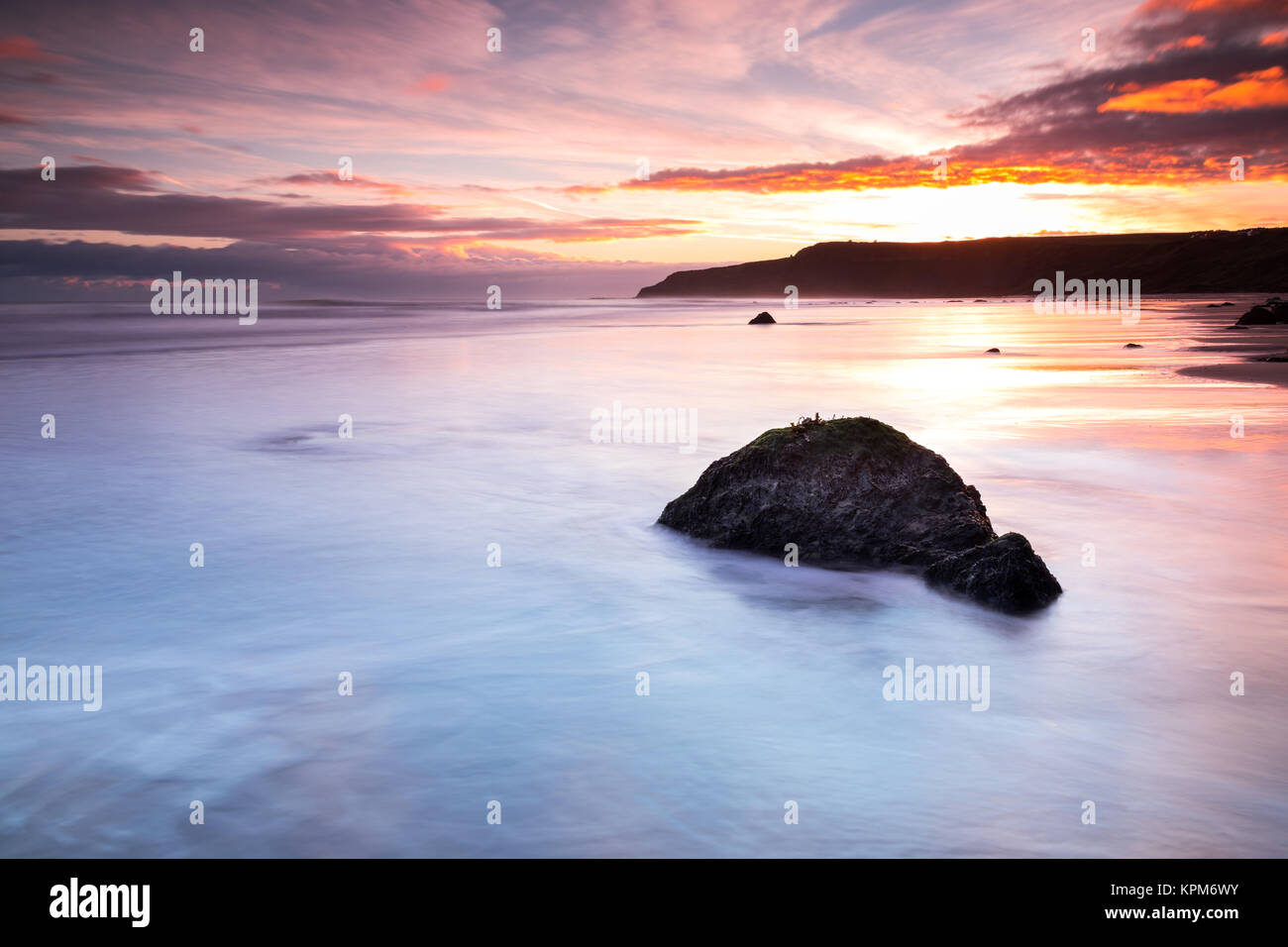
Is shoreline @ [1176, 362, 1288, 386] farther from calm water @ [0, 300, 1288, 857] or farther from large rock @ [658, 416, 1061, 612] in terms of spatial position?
large rock @ [658, 416, 1061, 612]

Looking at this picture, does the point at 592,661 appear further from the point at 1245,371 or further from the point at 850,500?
the point at 1245,371

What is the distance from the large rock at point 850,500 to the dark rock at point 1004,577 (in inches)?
7.2

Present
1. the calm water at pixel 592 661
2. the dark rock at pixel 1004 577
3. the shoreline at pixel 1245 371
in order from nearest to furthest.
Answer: the calm water at pixel 592 661, the dark rock at pixel 1004 577, the shoreline at pixel 1245 371

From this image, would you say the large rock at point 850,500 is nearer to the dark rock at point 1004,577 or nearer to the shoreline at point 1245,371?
the dark rock at point 1004,577

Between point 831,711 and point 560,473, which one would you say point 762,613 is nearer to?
point 831,711

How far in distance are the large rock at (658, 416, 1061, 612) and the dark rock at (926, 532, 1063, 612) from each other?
183 mm

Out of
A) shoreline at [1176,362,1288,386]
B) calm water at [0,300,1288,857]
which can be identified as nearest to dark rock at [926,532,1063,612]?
calm water at [0,300,1288,857]

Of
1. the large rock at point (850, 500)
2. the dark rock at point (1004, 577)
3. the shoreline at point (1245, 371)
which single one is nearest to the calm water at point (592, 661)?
the dark rock at point (1004, 577)

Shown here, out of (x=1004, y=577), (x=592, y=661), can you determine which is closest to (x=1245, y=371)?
(x=1004, y=577)

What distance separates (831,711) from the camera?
4.84 meters

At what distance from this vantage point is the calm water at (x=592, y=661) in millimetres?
3781

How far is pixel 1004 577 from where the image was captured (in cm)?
621

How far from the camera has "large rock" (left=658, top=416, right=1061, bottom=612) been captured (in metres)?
7.06

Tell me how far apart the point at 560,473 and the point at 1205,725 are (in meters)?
7.87
